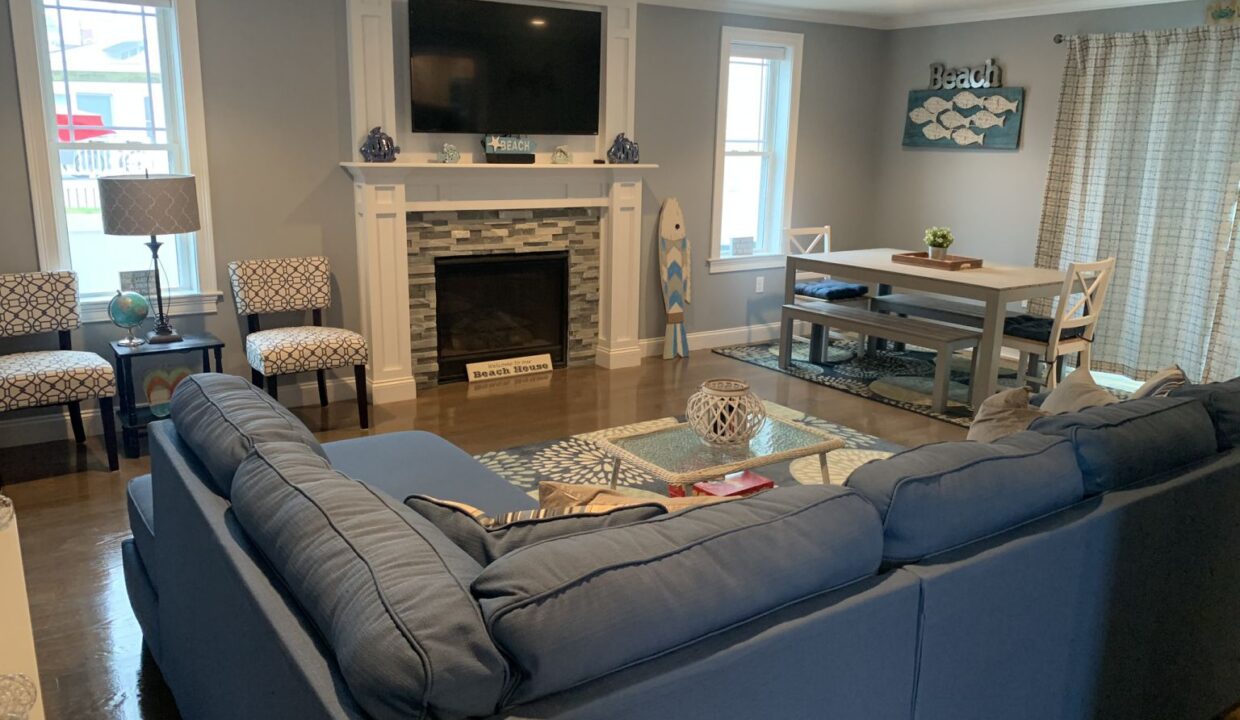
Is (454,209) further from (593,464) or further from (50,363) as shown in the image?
(50,363)

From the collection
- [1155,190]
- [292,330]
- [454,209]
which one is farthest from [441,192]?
[1155,190]

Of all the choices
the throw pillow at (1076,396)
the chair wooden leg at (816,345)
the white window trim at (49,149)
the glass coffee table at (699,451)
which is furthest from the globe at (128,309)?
the chair wooden leg at (816,345)

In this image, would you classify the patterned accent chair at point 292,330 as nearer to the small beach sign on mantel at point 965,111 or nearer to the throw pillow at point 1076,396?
the throw pillow at point 1076,396

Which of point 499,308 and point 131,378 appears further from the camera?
point 499,308

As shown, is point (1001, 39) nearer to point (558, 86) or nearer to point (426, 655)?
point (558, 86)

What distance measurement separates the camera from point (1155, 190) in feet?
17.8

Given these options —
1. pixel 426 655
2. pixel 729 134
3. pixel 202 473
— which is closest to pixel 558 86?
pixel 729 134

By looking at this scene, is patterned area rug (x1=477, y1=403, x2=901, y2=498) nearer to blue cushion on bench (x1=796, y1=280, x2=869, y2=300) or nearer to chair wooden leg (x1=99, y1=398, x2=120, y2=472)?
chair wooden leg (x1=99, y1=398, x2=120, y2=472)

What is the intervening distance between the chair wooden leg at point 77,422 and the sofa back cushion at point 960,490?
3738 mm

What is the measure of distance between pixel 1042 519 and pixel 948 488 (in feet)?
0.96

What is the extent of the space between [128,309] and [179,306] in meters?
0.38

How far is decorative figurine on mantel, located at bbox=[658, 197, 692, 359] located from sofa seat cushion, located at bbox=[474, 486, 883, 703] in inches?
181

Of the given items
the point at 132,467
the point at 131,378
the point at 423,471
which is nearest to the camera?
the point at 423,471

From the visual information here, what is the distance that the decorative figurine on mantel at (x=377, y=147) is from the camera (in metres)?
4.79
